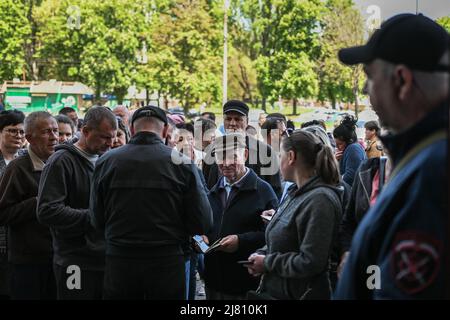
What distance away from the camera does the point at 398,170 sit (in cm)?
171

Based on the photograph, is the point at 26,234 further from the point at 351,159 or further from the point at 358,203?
the point at 351,159

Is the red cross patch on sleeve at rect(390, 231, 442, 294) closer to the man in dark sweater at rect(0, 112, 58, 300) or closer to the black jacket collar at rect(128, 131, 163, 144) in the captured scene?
the black jacket collar at rect(128, 131, 163, 144)

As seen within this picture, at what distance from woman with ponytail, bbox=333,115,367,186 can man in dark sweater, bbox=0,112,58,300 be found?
3.79 m

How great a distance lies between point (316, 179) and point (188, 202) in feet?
2.88

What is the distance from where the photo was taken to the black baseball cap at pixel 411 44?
1622 millimetres

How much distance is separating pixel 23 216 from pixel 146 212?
137cm

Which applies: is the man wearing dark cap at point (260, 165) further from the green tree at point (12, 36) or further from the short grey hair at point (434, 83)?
the green tree at point (12, 36)

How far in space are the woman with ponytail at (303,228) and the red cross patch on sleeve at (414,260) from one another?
6.14ft

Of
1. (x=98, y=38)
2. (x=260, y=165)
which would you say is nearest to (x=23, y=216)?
(x=260, y=165)

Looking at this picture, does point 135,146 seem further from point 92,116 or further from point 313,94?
point 313,94

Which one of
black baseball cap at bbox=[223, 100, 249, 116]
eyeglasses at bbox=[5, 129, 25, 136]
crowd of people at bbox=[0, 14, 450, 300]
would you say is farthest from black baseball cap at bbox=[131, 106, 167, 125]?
black baseball cap at bbox=[223, 100, 249, 116]

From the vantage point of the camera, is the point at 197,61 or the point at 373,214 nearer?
the point at 373,214

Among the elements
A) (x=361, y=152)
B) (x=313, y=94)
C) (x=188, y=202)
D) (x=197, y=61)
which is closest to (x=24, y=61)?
(x=197, y=61)

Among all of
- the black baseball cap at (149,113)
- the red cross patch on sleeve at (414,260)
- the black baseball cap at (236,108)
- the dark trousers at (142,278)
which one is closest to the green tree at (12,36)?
the black baseball cap at (236,108)
